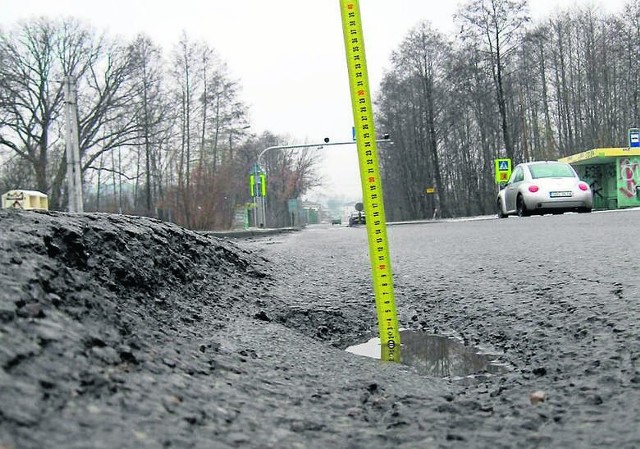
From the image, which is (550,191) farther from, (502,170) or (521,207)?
(502,170)

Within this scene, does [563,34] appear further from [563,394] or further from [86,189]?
[563,394]

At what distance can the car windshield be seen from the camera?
1479 centimetres

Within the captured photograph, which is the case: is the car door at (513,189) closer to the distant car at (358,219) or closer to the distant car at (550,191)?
the distant car at (550,191)

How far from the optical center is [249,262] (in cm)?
427

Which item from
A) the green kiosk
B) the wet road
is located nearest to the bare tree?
the green kiosk

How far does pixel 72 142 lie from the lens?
20.2 meters

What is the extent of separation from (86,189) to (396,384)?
42435 millimetres

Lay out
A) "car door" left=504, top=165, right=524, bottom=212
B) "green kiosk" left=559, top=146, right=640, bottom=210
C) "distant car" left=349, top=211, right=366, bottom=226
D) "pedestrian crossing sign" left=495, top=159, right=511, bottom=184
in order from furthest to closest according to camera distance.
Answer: "distant car" left=349, top=211, right=366, bottom=226, "pedestrian crossing sign" left=495, top=159, right=511, bottom=184, "green kiosk" left=559, top=146, right=640, bottom=210, "car door" left=504, top=165, right=524, bottom=212

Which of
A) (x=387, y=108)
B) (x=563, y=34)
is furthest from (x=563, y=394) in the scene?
(x=387, y=108)

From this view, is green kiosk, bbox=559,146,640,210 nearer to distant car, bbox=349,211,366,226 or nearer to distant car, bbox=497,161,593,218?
distant car, bbox=497,161,593,218

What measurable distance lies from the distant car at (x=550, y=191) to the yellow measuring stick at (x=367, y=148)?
12778 millimetres

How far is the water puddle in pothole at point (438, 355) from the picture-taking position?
6.63 ft

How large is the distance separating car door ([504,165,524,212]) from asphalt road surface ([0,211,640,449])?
12893 millimetres

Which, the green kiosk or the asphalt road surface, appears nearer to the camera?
the asphalt road surface
